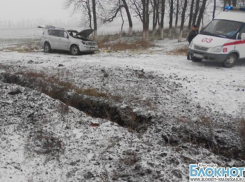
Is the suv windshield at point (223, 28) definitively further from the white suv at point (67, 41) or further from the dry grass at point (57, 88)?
the white suv at point (67, 41)

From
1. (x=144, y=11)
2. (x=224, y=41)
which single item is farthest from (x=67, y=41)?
(x=144, y=11)

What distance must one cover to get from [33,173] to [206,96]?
4.88 meters

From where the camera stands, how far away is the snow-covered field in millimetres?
3703

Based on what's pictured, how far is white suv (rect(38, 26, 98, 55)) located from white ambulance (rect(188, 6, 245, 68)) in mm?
6655

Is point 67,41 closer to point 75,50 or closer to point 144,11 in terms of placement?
point 75,50

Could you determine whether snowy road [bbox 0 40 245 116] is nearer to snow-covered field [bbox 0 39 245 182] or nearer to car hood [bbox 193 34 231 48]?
snow-covered field [bbox 0 39 245 182]

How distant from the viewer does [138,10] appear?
91.4ft

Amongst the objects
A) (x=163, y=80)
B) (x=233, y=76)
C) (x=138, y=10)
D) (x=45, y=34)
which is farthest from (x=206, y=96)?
(x=138, y=10)

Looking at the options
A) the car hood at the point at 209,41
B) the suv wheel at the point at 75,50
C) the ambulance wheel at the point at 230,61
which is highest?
the car hood at the point at 209,41

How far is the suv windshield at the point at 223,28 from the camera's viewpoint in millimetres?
9220

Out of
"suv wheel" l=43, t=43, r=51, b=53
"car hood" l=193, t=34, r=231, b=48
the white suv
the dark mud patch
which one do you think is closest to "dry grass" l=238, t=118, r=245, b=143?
the dark mud patch

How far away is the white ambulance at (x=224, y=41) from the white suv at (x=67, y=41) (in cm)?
665

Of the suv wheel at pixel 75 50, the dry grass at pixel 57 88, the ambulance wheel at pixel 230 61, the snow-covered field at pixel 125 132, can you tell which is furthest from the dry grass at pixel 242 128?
the suv wheel at pixel 75 50

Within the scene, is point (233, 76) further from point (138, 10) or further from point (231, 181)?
point (138, 10)
